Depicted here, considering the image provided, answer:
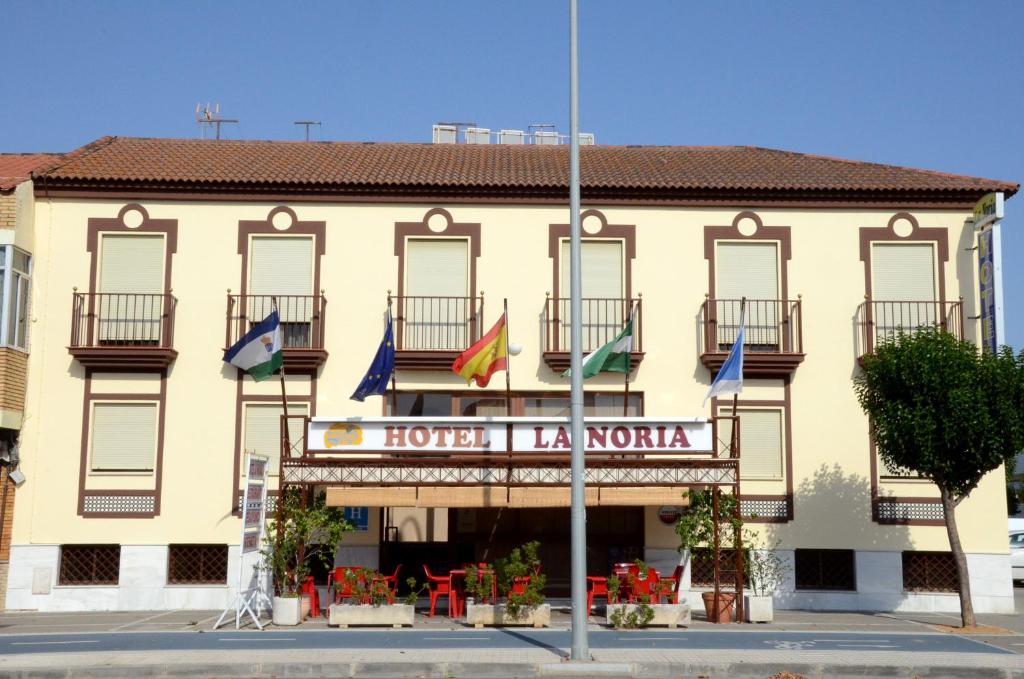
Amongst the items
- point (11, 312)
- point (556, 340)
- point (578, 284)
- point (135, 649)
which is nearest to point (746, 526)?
point (556, 340)

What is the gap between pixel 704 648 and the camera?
53.0ft

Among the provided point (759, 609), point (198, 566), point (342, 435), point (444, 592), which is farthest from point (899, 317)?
point (198, 566)

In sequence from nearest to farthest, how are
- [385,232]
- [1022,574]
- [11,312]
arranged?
[11,312] < [385,232] < [1022,574]

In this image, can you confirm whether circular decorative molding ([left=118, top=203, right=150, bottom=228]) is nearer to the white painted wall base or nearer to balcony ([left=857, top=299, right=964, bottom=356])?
the white painted wall base

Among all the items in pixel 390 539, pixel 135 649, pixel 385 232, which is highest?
pixel 385 232

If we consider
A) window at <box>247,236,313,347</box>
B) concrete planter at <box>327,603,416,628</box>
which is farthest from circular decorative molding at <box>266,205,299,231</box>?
concrete planter at <box>327,603,416,628</box>

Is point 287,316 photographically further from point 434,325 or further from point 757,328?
point 757,328

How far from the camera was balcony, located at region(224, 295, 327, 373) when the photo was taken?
22211mm

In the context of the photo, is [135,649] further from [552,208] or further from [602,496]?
[552,208]

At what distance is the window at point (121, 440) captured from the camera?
22047 mm

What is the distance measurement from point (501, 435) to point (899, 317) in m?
8.92

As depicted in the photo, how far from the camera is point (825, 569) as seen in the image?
22094mm

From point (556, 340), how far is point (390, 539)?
205 inches

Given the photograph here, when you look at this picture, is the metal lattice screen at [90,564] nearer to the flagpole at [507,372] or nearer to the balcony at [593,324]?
the flagpole at [507,372]
